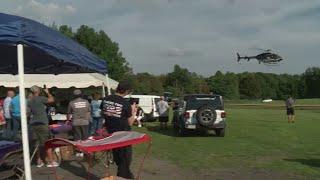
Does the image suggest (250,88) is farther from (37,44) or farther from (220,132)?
(37,44)

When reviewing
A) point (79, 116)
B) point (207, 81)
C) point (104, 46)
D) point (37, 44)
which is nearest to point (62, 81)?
point (79, 116)

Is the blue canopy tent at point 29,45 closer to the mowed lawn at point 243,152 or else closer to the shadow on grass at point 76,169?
the shadow on grass at point 76,169

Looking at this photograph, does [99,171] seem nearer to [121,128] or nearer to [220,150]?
[121,128]

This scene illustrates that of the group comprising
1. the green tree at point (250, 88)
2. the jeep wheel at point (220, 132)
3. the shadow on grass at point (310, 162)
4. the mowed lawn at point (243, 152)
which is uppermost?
the green tree at point (250, 88)

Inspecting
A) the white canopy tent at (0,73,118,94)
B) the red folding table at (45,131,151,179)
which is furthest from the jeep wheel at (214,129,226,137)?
the red folding table at (45,131,151,179)

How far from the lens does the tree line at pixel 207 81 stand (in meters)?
79.9

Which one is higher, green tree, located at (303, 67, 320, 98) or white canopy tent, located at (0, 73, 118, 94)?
green tree, located at (303, 67, 320, 98)

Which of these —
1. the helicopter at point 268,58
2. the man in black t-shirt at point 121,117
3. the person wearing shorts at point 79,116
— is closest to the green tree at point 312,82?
the helicopter at point 268,58

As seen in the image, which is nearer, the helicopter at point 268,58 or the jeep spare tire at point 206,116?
the jeep spare tire at point 206,116

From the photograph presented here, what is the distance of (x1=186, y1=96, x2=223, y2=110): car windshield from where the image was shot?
82.2 ft

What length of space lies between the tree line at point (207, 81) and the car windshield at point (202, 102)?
53083 mm

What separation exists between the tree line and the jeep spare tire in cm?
5470

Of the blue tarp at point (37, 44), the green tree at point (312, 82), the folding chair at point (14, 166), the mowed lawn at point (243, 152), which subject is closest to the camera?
the blue tarp at point (37, 44)

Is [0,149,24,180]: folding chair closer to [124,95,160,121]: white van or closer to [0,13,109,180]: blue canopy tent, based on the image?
[0,13,109,180]: blue canopy tent
